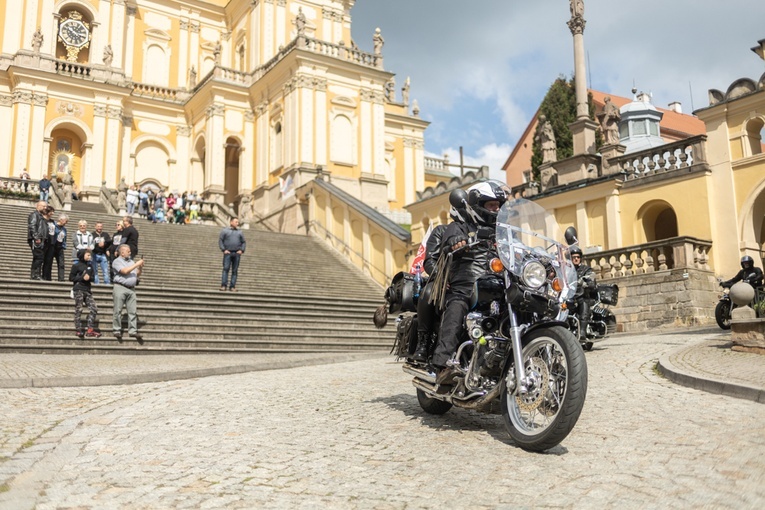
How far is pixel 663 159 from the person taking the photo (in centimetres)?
1834

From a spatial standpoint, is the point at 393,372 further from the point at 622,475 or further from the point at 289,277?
the point at 289,277

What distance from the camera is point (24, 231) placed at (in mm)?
18406

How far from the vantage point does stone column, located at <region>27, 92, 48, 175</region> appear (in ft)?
117

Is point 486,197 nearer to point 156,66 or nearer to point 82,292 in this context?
point 82,292

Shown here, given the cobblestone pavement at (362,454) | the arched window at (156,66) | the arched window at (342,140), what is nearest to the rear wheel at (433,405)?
the cobblestone pavement at (362,454)

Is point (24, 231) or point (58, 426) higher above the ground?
point (24, 231)

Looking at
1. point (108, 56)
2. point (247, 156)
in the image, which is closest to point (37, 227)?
point (247, 156)

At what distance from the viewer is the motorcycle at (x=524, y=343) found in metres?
3.93

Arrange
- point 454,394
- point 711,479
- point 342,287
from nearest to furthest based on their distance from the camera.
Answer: point 711,479 < point 454,394 < point 342,287

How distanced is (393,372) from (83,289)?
590cm

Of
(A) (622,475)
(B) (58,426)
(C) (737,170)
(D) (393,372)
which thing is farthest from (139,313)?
(C) (737,170)

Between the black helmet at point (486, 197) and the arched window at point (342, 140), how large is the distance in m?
29.3

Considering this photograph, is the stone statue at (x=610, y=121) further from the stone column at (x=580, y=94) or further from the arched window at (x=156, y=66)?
the arched window at (x=156, y=66)

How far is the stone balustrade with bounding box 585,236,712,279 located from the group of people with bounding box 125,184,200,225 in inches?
657
